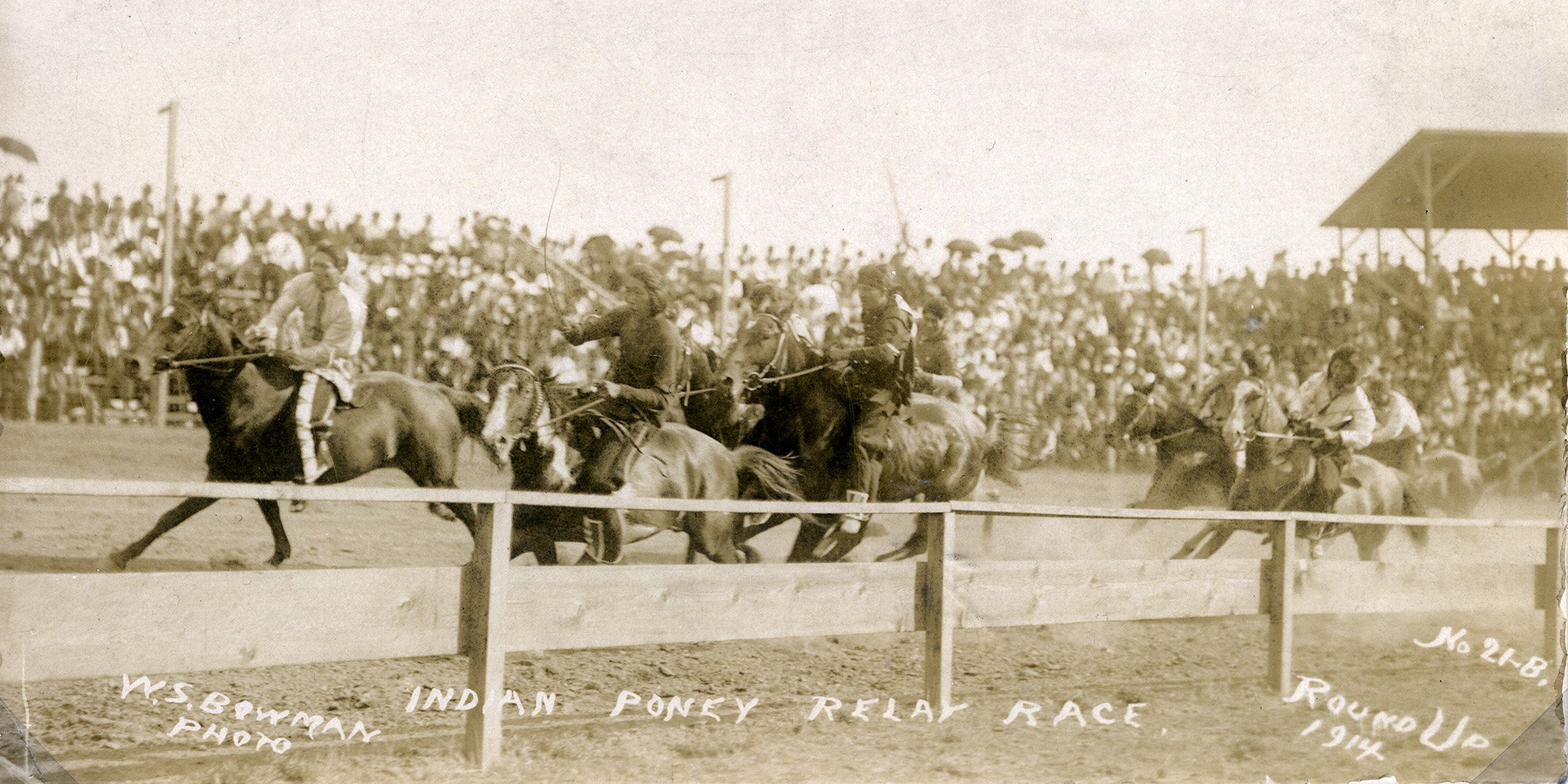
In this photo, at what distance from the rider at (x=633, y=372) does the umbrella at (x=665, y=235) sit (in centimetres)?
13

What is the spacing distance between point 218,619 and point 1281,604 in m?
4.28

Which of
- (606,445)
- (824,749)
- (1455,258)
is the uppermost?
(1455,258)

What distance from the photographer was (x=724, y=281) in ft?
16.3

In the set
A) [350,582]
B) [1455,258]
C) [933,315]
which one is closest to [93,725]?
[350,582]

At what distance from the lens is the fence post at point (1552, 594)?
5.65 meters

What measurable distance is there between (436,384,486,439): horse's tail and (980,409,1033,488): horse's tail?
7.75 ft

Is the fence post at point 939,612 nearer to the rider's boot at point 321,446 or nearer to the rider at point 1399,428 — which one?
the rider's boot at point 321,446

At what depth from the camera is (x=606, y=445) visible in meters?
4.76

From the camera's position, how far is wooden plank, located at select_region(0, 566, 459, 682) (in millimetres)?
3186

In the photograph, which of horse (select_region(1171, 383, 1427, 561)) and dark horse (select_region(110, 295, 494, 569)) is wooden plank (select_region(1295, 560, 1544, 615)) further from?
dark horse (select_region(110, 295, 494, 569))

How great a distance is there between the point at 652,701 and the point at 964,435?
201 cm

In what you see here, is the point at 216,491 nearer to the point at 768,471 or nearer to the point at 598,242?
the point at 598,242

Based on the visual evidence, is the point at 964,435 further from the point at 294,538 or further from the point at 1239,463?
the point at 294,538

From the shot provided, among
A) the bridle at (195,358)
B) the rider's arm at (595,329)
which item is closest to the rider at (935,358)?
the rider's arm at (595,329)
